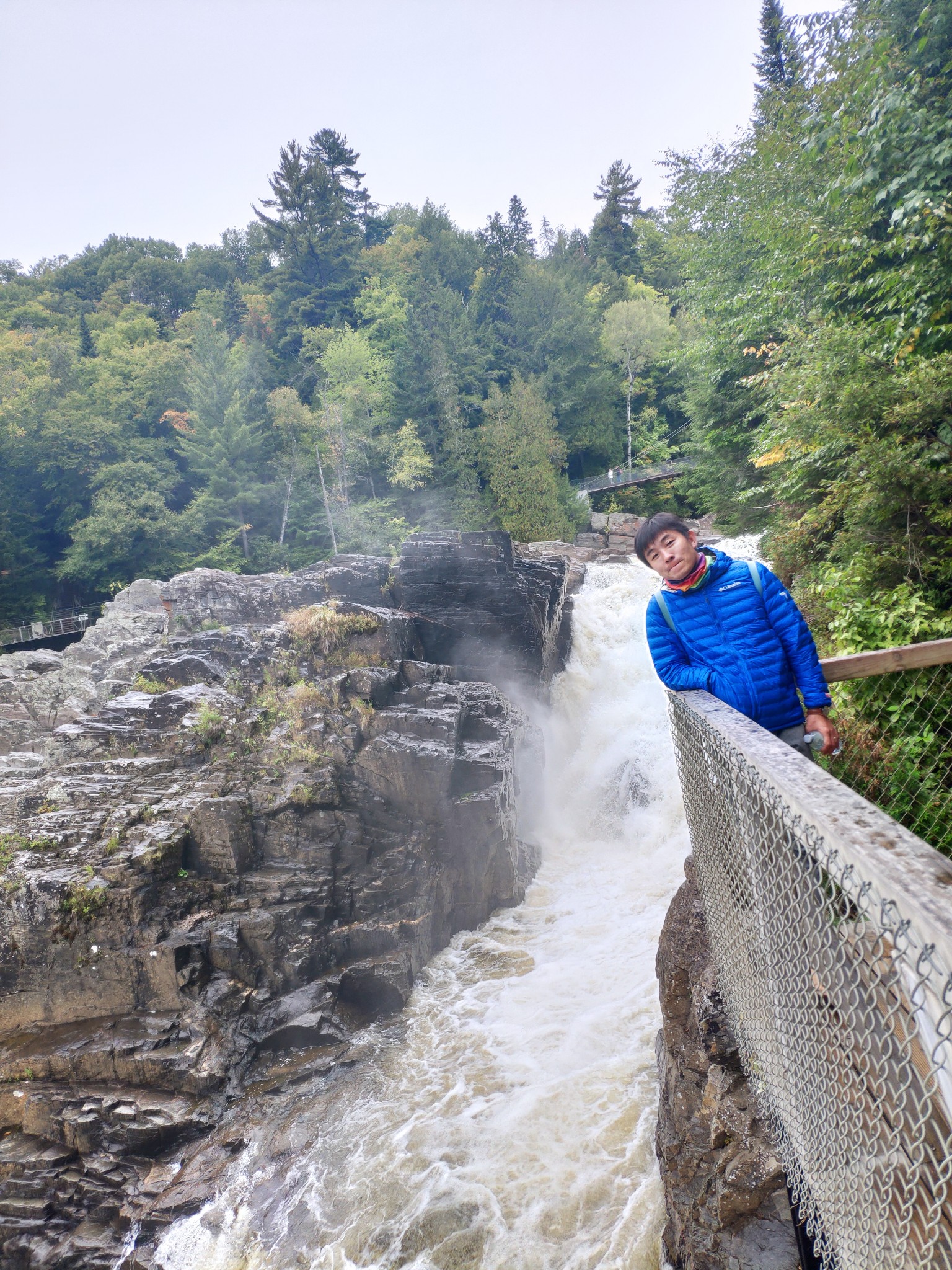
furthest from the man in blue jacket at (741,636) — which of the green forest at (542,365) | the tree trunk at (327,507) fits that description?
the tree trunk at (327,507)

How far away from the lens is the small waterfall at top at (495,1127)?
5195 millimetres

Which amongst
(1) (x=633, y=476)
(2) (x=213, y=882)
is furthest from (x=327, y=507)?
(2) (x=213, y=882)

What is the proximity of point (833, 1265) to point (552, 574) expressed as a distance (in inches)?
598

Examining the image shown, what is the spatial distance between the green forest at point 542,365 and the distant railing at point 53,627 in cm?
76

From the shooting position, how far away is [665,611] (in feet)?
9.84

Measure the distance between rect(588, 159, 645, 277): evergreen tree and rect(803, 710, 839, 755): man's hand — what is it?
147ft

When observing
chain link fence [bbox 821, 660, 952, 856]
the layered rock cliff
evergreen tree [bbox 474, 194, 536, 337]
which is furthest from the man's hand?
evergreen tree [bbox 474, 194, 536, 337]

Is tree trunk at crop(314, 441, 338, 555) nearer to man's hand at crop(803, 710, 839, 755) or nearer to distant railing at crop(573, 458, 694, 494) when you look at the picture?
distant railing at crop(573, 458, 694, 494)

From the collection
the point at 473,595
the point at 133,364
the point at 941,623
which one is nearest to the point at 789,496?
the point at 941,623

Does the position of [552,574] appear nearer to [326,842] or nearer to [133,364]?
[326,842]

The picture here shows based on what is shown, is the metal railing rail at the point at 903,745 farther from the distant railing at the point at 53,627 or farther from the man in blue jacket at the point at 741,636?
the distant railing at the point at 53,627

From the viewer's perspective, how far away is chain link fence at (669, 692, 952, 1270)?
1.10m

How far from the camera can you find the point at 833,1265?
208cm

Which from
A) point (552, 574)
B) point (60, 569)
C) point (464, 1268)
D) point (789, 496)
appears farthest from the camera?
point (60, 569)
